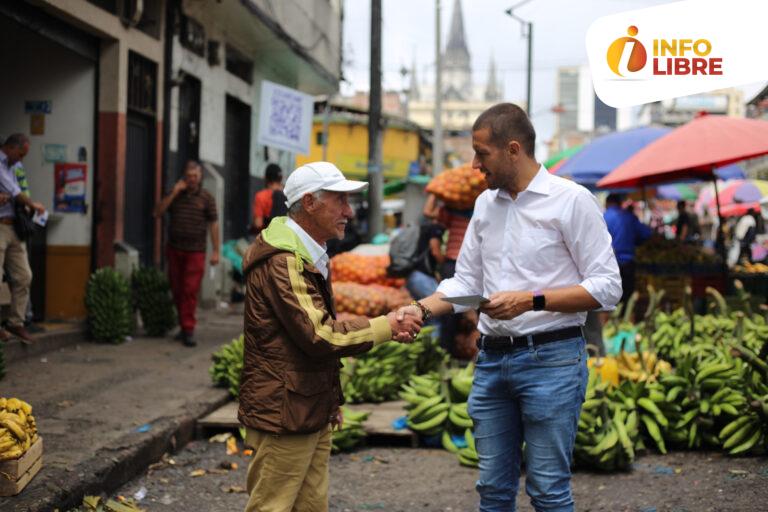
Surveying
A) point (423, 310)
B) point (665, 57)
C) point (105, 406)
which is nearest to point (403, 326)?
point (423, 310)

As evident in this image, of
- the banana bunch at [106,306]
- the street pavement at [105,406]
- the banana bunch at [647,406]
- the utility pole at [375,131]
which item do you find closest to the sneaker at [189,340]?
the street pavement at [105,406]

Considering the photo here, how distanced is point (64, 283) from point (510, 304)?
8192 mm

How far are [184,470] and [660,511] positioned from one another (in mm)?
2926

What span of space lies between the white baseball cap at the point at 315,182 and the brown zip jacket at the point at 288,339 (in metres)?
0.15

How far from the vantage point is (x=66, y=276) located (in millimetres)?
10672

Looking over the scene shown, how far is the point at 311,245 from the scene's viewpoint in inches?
142

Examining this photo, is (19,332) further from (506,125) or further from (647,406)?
(506,125)

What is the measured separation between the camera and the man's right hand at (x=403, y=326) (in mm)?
3648

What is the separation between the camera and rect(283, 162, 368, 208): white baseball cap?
3586 mm

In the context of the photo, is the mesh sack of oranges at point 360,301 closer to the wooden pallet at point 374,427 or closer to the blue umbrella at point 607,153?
the wooden pallet at point 374,427

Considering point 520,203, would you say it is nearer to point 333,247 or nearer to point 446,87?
point 333,247

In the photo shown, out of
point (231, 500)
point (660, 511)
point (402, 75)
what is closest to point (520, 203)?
point (660, 511)

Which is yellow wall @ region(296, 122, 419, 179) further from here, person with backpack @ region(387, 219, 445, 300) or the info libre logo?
the info libre logo

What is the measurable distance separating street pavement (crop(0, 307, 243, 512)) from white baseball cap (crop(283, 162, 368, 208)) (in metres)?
2.05
